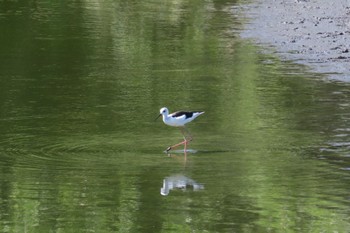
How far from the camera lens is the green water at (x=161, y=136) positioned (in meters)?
11.3

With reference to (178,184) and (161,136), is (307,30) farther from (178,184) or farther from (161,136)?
(178,184)

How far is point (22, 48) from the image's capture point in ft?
77.8

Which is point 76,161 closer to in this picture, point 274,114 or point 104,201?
point 104,201

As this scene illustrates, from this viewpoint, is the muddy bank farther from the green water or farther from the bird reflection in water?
the bird reflection in water

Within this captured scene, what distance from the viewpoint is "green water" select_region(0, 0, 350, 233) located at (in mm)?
11281

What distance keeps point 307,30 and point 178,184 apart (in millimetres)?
13154

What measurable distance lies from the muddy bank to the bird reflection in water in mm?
7534

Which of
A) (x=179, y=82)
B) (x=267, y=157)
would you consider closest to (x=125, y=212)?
(x=267, y=157)

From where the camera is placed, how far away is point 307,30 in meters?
25.2

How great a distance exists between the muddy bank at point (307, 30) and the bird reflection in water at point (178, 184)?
7.53 m

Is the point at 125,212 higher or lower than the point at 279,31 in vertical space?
higher

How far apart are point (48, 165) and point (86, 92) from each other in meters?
5.66

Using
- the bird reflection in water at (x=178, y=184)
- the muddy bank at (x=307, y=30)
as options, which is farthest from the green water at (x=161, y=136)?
the muddy bank at (x=307, y=30)

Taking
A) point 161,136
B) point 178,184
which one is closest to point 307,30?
→ point 161,136
